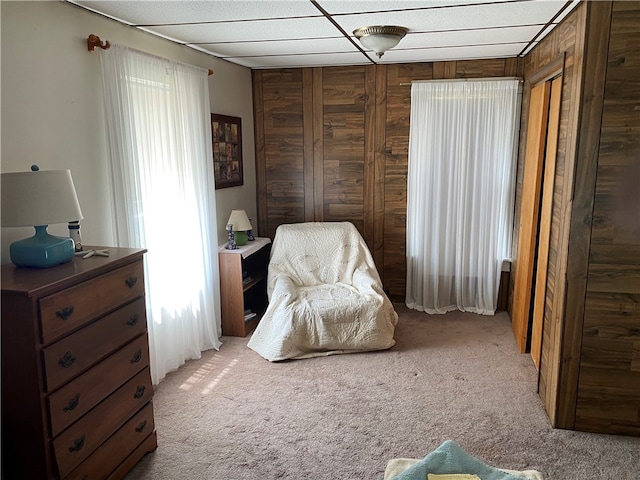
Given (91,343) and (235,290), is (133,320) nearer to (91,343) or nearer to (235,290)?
(91,343)

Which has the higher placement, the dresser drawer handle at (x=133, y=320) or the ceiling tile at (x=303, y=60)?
the ceiling tile at (x=303, y=60)

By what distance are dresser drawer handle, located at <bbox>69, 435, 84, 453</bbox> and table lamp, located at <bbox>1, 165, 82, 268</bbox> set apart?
2.31 ft

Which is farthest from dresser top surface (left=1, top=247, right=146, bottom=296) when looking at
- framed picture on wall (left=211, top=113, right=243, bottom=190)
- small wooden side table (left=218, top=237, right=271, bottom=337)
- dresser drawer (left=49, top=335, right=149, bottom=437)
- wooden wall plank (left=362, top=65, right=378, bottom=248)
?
wooden wall plank (left=362, top=65, right=378, bottom=248)

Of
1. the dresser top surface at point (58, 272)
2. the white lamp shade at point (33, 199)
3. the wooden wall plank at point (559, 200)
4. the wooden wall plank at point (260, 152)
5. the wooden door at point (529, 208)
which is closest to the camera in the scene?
the dresser top surface at point (58, 272)

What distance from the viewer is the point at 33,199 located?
1884 mm

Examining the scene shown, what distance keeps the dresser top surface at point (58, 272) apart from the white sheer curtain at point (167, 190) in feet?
2.09

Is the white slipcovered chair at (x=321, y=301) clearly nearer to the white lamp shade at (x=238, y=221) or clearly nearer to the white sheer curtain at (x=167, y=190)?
the white lamp shade at (x=238, y=221)

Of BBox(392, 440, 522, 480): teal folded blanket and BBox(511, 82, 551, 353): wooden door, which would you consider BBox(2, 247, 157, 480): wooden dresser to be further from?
BBox(511, 82, 551, 353): wooden door

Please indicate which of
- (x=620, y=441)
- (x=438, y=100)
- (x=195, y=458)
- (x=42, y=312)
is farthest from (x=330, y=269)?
(x=42, y=312)

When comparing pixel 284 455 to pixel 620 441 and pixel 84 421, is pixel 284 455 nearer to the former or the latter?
pixel 84 421

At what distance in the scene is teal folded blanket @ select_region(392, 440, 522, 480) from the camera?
1.65 metres

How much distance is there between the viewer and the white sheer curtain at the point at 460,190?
4.25 meters

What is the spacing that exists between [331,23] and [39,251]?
1954 mm

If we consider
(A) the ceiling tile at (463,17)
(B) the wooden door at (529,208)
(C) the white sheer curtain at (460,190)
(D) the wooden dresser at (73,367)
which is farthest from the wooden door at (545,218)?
(D) the wooden dresser at (73,367)
